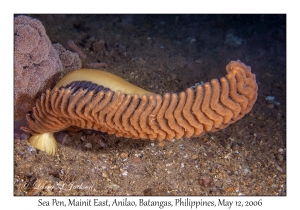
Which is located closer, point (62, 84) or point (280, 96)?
point (62, 84)

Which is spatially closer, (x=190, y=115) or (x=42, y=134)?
(x=190, y=115)

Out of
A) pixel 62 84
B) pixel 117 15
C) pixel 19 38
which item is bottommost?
pixel 62 84

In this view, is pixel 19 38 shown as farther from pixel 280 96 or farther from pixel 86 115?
pixel 280 96

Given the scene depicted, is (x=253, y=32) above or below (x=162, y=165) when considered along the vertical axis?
above

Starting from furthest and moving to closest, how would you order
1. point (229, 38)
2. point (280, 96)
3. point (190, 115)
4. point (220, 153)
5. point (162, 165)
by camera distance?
point (229, 38), point (280, 96), point (220, 153), point (162, 165), point (190, 115)

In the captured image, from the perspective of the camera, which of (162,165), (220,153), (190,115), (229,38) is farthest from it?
(229,38)

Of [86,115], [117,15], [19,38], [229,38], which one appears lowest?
[86,115]

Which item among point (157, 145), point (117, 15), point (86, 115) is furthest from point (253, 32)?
point (86, 115)

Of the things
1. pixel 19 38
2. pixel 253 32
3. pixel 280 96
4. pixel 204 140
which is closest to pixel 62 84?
pixel 19 38

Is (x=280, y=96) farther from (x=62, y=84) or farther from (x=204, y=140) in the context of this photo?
(x=62, y=84)
